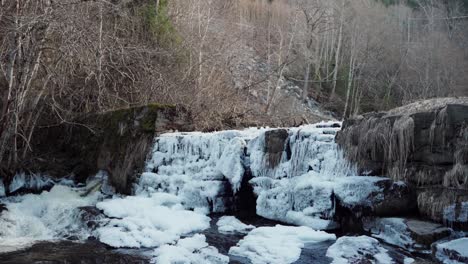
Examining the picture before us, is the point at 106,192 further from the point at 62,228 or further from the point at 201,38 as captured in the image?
the point at 201,38

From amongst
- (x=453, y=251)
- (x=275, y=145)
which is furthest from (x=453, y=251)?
(x=275, y=145)

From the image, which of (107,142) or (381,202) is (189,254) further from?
(107,142)

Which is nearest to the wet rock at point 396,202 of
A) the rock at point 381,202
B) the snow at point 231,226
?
the rock at point 381,202

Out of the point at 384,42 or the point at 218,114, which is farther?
the point at 384,42

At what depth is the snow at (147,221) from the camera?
19.4 feet

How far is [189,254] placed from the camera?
5.25m

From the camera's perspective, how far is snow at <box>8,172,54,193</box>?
891cm

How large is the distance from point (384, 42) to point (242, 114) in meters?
19.8

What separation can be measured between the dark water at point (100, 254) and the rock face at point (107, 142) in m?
3.26

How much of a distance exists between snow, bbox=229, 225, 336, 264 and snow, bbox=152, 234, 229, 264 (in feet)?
0.97

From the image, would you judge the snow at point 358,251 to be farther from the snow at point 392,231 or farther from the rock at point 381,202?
the rock at point 381,202

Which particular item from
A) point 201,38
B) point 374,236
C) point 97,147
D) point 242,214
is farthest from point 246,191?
point 201,38

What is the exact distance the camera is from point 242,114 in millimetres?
11859

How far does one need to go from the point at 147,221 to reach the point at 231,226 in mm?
1288
